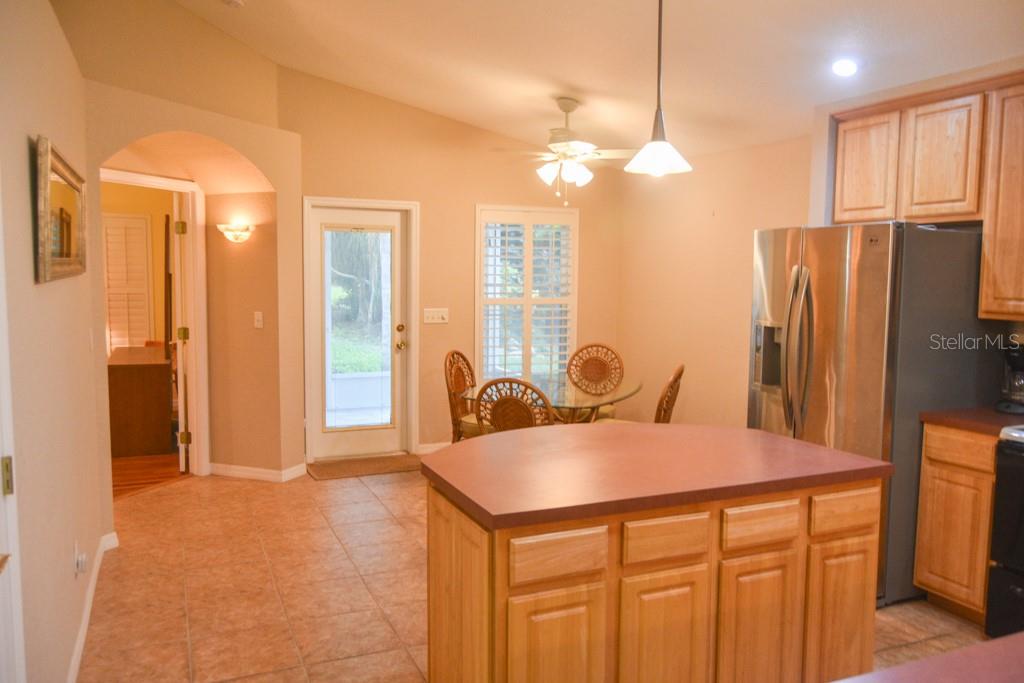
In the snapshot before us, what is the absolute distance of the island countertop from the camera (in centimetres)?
198

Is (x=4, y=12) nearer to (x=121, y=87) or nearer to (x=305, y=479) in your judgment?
(x=121, y=87)

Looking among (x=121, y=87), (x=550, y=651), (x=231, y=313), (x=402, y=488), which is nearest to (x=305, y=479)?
(x=402, y=488)

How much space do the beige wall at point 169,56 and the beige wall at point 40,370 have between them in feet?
2.40

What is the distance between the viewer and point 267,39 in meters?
4.80

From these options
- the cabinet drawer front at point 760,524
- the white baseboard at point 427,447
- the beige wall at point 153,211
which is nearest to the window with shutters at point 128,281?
the beige wall at point 153,211

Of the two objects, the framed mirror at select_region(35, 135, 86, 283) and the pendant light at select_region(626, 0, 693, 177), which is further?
the pendant light at select_region(626, 0, 693, 177)

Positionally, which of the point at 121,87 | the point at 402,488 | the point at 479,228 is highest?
the point at 121,87

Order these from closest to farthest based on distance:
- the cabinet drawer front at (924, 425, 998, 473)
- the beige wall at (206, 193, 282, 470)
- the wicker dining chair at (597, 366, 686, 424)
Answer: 1. the cabinet drawer front at (924, 425, 998, 473)
2. the wicker dining chair at (597, 366, 686, 424)
3. the beige wall at (206, 193, 282, 470)

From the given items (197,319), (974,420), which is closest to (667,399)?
(974,420)

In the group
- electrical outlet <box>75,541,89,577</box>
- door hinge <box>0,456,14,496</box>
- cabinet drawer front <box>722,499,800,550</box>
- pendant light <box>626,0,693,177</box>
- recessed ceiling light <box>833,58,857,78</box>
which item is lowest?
electrical outlet <box>75,541,89,577</box>

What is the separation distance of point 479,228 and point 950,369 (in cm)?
383

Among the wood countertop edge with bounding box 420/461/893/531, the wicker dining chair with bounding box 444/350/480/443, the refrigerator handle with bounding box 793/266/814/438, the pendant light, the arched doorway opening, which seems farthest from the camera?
the arched doorway opening

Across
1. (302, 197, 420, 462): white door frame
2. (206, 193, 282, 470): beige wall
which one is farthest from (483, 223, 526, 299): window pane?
(206, 193, 282, 470): beige wall

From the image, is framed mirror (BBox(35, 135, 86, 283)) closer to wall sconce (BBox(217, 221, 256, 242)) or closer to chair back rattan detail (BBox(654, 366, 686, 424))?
wall sconce (BBox(217, 221, 256, 242))
